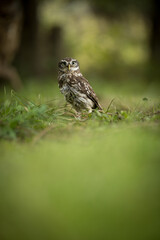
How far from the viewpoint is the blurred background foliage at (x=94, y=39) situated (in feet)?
32.1

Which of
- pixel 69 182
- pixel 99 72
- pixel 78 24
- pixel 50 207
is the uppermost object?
pixel 78 24

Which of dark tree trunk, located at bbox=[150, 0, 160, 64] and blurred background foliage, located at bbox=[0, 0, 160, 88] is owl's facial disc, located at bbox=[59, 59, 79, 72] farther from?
dark tree trunk, located at bbox=[150, 0, 160, 64]

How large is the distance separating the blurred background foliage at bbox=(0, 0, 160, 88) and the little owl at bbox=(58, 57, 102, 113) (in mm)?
4053

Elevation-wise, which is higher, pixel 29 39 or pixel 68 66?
pixel 29 39

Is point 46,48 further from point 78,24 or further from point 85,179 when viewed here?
point 85,179

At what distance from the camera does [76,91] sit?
4.25 m

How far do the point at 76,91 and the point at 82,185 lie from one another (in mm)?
2480

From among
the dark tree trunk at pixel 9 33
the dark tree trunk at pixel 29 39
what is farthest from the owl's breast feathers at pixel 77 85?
the dark tree trunk at pixel 29 39

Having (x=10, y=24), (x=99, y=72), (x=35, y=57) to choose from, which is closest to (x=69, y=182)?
(x=10, y=24)

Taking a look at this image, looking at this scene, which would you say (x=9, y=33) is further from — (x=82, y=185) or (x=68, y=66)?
(x=82, y=185)

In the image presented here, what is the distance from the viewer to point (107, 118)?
3.63m

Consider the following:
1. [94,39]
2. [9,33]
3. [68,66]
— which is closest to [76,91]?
[68,66]

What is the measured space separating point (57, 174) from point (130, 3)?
977cm

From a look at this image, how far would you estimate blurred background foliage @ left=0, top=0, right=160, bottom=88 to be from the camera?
980cm
